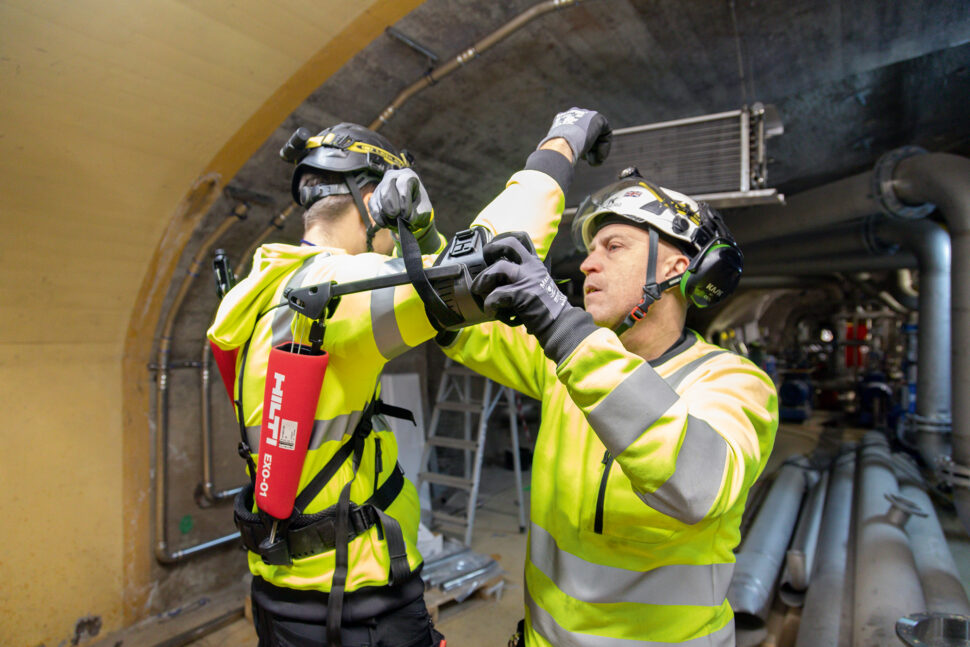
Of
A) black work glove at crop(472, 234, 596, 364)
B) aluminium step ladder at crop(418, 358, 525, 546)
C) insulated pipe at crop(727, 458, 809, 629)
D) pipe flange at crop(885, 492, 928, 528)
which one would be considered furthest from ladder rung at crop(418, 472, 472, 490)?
black work glove at crop(472, 234, 596, 364)

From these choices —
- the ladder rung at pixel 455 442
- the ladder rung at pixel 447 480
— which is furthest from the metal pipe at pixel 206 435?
the ladder rung at pixel 455 442

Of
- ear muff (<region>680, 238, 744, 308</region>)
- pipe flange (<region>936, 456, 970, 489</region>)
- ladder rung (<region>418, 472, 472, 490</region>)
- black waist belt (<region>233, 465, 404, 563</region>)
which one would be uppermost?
ear muff (<region>680, 238, 744, 308</region>)

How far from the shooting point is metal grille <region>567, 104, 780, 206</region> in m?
2.77

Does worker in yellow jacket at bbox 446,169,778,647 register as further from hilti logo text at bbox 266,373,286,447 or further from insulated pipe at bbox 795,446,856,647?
insulated pipe at bbox 795,446,856,647

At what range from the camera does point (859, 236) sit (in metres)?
5.99

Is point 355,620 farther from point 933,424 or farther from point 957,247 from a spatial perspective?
point 933,424

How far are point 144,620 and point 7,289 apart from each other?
216cm

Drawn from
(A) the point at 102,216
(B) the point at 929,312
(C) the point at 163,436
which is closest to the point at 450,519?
(C) the point at 163,436

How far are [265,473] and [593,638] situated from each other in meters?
0.85

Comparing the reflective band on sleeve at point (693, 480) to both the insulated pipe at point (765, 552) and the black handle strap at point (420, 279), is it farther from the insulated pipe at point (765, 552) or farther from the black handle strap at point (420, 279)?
the insulated pipe at point (765, 552)

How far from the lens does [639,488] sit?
84 centimetres

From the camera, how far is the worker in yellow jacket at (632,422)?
2.67 feet

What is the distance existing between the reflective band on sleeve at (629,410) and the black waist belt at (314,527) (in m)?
0.74

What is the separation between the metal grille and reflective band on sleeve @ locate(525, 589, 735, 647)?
7.40 ft
